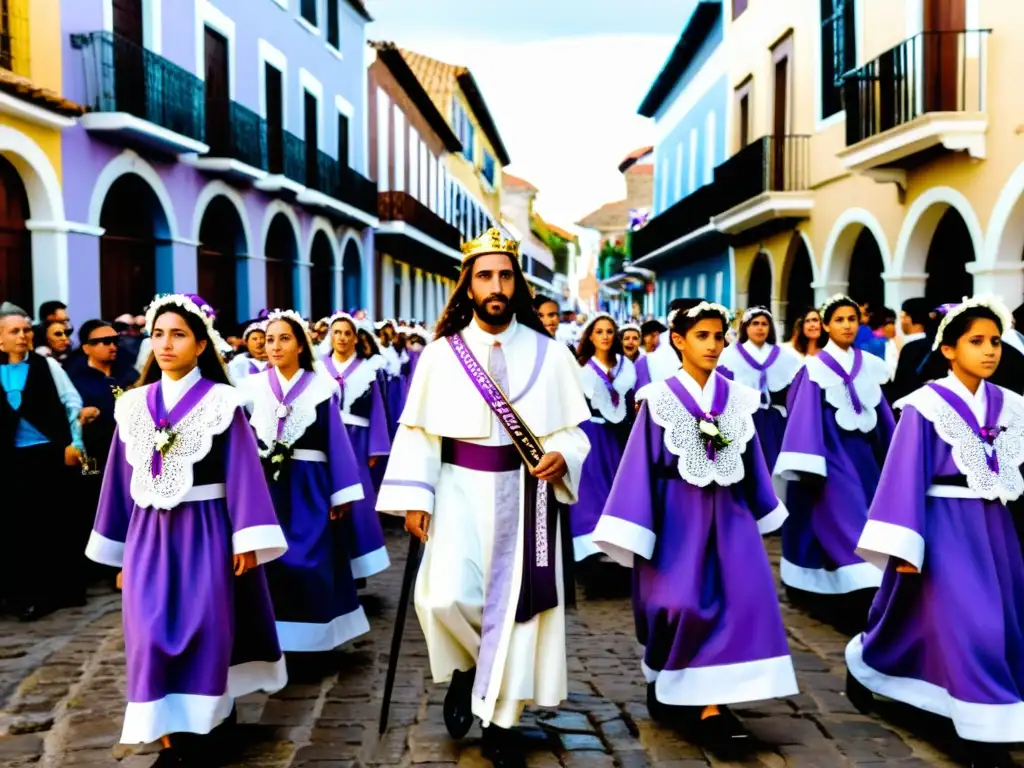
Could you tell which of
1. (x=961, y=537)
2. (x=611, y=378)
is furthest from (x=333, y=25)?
(x=961, y=537)

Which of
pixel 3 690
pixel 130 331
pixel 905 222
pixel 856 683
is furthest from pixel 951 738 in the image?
pixel 905 222

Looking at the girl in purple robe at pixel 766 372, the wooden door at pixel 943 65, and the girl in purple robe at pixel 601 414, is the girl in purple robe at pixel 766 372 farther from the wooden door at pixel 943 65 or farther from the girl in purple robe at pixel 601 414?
the wooden door at pixel 943 65

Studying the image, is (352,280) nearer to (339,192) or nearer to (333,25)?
(339,192)

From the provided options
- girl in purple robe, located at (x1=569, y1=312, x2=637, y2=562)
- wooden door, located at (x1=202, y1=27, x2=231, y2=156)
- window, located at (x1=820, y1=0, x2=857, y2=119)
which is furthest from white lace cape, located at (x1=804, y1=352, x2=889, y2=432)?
wooden door, located at (x1=202, y1=27, x2=231, y2=156)

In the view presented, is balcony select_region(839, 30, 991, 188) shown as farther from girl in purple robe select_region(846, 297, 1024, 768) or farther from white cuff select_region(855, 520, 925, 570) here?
white cuff select_region(855, 520, 925, 570)

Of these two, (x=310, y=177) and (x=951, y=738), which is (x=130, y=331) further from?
(x=310, y=177)

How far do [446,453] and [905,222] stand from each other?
10.9 m

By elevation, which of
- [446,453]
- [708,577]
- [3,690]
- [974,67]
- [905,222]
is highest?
[974,67]

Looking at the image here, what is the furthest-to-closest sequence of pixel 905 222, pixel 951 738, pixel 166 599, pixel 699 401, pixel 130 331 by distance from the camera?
pixel 905 222, pixel 130 331, pixel 699 401, pixel 951 738, pixel 166 599

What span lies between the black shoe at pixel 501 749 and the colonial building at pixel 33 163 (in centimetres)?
976

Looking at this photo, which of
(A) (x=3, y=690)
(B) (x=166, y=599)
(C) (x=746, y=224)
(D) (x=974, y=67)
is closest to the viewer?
(B) (x=166, y=599)

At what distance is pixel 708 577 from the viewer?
515 cm

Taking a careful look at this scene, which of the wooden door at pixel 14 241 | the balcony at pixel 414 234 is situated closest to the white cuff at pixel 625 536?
the wooden door at pixel 14 241

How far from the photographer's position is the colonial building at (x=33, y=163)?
12711mm
